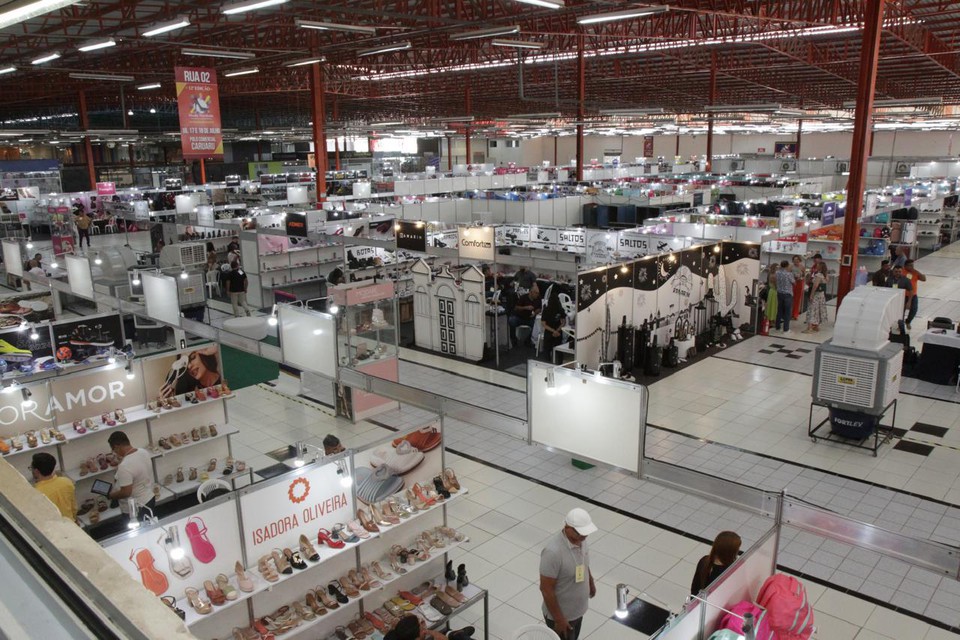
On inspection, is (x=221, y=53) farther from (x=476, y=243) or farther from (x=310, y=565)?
(x=310, y=565)

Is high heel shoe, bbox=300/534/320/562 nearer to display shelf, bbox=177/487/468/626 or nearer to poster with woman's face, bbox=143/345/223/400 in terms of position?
display shelf, bbox=177/487/468/626

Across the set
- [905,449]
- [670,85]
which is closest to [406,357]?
[905,449]

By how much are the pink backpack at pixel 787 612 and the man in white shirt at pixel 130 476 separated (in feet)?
18.4

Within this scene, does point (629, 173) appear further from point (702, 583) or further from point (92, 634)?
point (92, 634)

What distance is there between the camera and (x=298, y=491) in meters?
5.27

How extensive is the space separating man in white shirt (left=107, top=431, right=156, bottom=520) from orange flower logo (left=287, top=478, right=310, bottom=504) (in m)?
2.39

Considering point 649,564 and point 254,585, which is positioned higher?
point 254,585

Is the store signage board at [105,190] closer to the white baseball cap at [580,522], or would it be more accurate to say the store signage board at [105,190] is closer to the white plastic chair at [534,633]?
the white baseball cap at [580,522]

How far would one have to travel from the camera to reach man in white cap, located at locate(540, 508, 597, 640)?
4766mm

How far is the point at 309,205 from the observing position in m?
21.8

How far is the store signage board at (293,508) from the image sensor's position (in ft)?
16.7

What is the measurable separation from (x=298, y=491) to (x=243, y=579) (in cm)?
71

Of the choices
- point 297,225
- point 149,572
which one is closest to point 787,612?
point 149,572

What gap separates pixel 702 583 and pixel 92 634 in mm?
4598
